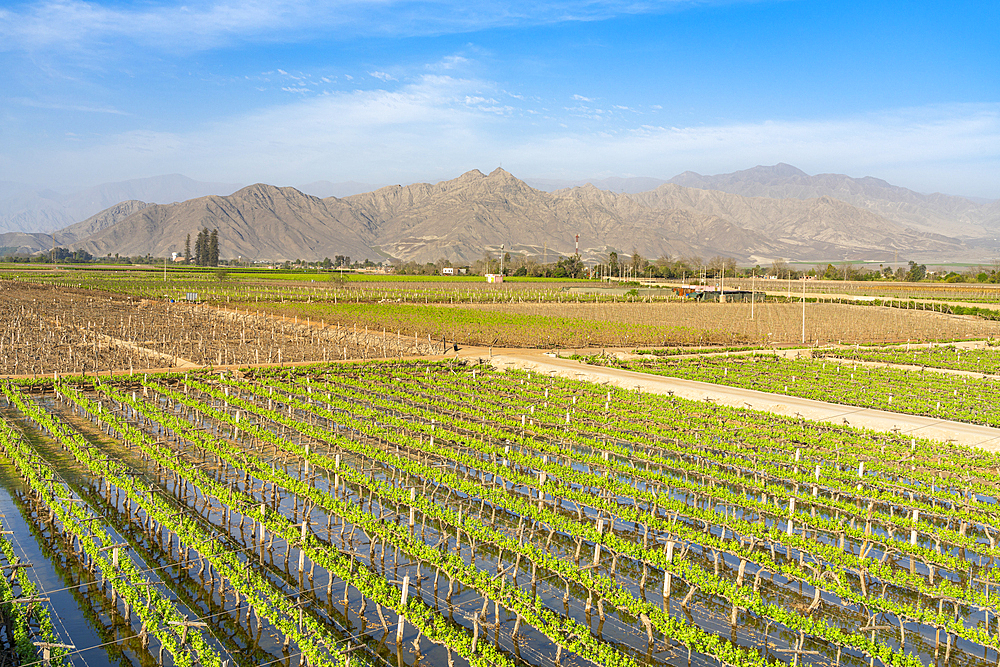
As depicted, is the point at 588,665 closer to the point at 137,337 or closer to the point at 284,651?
the point at 284,651

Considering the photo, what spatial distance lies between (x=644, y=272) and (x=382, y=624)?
15782 cm

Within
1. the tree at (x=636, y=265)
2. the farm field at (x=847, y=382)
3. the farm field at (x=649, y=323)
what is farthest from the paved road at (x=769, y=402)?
the tree at (x=636, y=265)

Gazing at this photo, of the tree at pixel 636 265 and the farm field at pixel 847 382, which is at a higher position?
the tree at pixel 636 265

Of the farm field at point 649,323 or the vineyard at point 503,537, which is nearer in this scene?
the vineyard at point 503,537

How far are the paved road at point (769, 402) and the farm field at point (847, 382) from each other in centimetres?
101

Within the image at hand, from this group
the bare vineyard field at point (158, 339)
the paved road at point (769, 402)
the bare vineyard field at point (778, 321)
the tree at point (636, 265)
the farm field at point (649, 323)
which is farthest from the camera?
the tree at point (636, 265)

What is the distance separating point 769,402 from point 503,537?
17.4m

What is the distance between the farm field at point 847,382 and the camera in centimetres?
2617

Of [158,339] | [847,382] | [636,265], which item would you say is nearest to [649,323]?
[847,382]

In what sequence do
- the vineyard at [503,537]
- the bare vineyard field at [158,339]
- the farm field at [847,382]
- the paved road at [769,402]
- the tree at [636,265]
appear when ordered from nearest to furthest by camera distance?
1. the vineyard at [503,537]
2. the paved road at [769,402]
3. the farm field at [847,382]
4. the bare vineyard field at [158,339]
5. the tree at [636,265]

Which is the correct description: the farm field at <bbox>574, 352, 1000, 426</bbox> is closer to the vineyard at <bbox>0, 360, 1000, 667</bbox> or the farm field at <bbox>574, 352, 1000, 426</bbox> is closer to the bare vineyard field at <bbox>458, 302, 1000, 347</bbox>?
the vineyard at <bbox>0, 360, 1000, 667</bbox>

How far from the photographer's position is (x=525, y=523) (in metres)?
14.8

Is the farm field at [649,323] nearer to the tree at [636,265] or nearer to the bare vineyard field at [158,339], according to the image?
the bare vineyard field at [158,339]

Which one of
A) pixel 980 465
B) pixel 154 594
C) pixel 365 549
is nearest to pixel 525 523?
pixel 365 549
